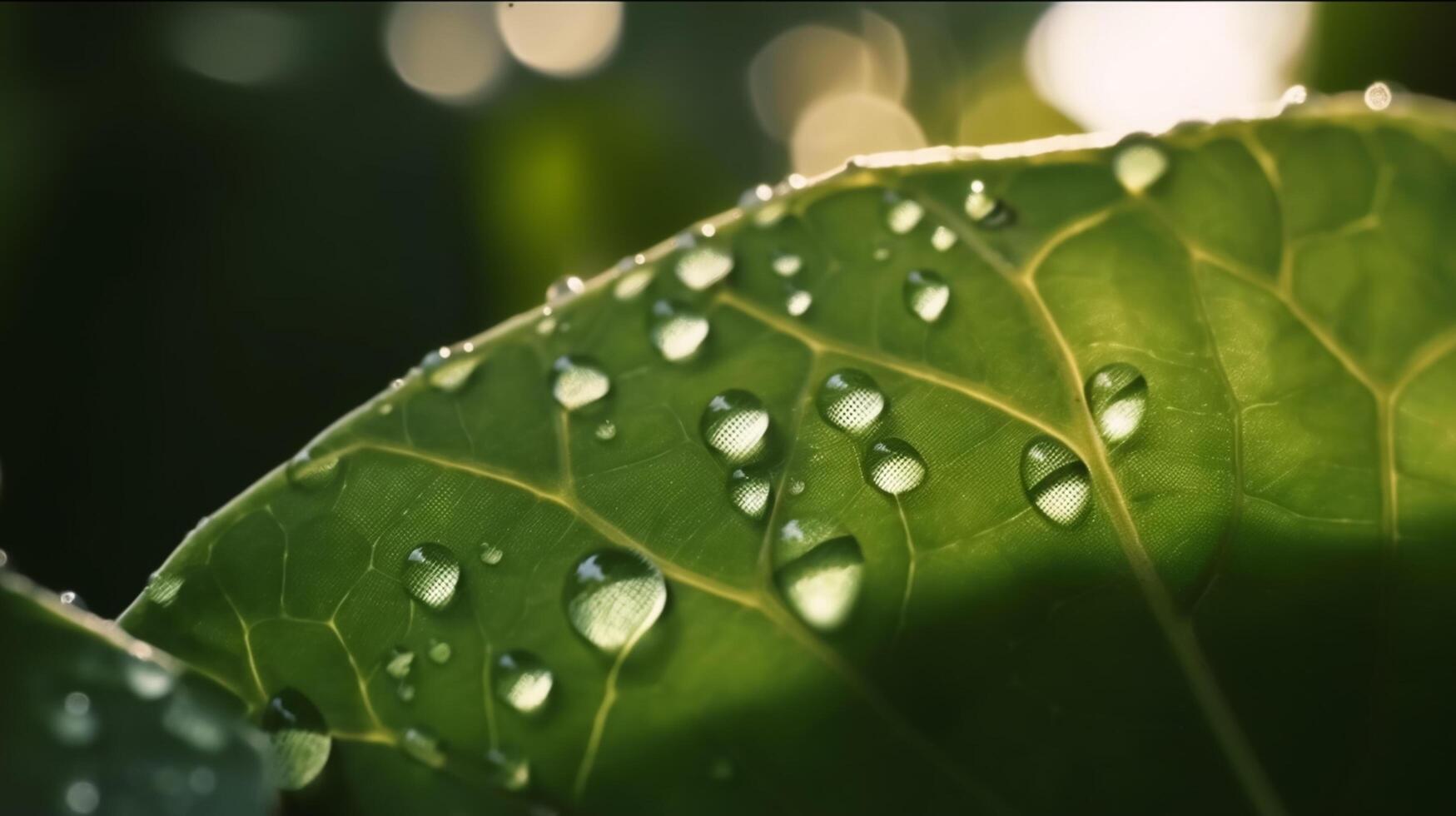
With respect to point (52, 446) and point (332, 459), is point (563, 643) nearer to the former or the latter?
point (332, 459)

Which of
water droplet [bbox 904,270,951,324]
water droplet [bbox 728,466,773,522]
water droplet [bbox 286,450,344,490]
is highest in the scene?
water droplet [bbox 286,450,344,490]

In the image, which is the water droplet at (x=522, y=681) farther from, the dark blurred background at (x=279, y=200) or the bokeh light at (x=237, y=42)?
the bokeh light at (x=237, y=42)

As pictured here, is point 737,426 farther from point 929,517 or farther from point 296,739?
point 296,739

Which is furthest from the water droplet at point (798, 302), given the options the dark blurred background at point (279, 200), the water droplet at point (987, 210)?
the dark blurred background at point (279, 200)

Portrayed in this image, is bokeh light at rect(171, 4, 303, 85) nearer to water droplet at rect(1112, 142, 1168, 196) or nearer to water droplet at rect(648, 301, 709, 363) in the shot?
water droplet at rect(648, 301, 709, 363)

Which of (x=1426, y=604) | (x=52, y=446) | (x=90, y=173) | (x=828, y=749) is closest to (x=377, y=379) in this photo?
(x=52, y=446)

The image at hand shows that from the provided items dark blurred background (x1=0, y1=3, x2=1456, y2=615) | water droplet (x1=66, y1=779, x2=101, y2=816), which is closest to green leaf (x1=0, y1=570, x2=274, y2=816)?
water droplet (x1=66, y1=779, x2=101, y2=816)
